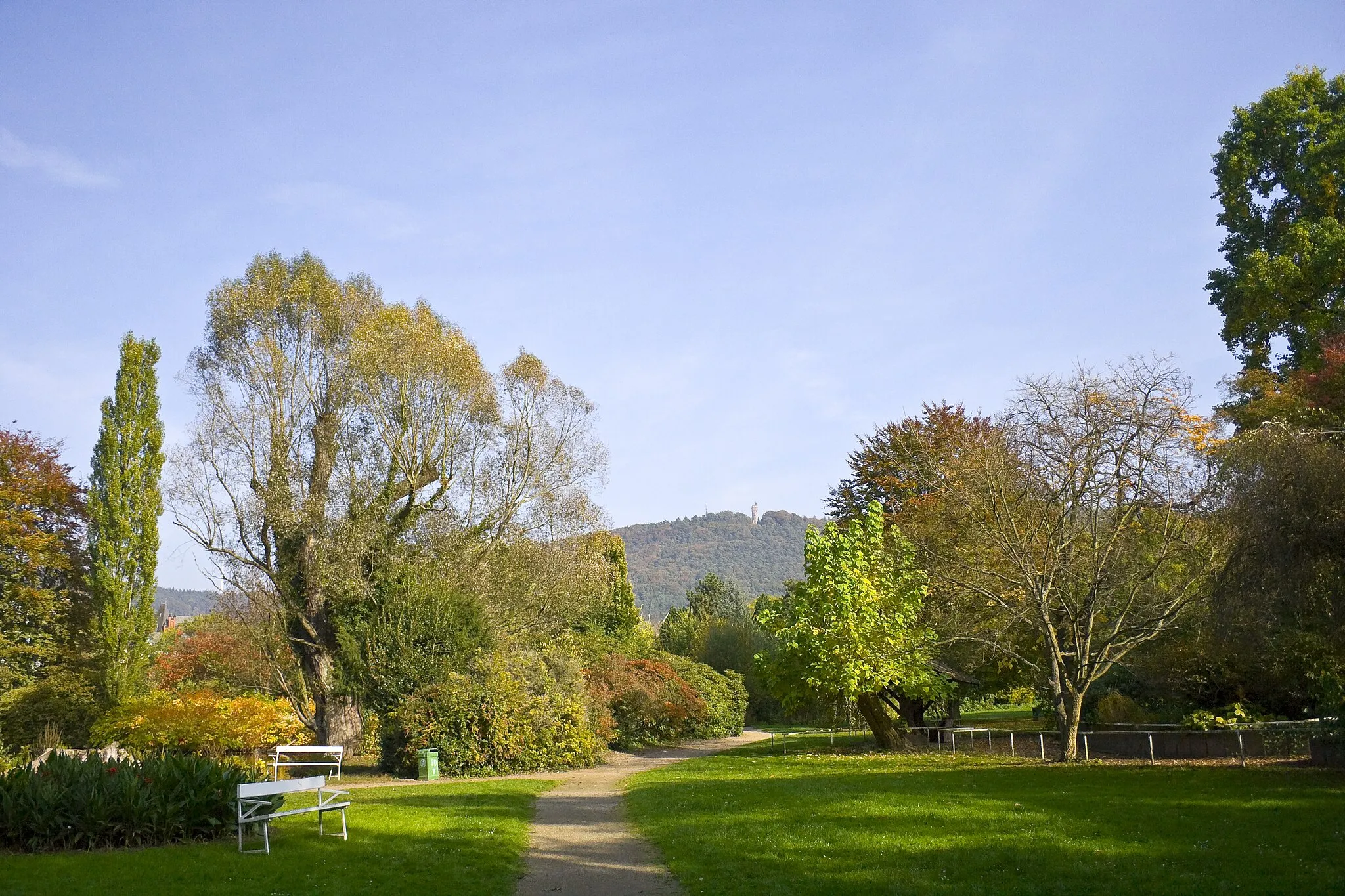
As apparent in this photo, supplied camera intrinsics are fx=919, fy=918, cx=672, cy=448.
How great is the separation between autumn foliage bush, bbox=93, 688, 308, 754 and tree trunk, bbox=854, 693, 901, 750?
15.0 meters

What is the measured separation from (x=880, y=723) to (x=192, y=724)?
17094 millimetres

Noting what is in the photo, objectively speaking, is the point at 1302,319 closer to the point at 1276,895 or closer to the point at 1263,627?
the point at 1263,627

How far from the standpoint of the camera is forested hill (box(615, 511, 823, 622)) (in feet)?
511

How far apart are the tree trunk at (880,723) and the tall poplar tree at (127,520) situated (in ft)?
62.3

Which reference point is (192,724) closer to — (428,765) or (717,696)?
(428,765)

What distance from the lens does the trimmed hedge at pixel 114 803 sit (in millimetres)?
10977

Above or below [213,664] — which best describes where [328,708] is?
below

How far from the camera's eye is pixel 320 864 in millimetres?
10211

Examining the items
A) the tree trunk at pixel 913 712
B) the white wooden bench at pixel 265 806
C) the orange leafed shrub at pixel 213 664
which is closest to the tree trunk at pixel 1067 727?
the tree trunk at pixel 913 712

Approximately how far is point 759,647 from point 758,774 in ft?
90.7

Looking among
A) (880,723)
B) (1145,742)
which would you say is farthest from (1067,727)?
(880,723)

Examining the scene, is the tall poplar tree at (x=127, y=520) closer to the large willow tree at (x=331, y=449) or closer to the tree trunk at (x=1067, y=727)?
the large willow tree at (x=331, y=449)

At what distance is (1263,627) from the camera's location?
14.6 m

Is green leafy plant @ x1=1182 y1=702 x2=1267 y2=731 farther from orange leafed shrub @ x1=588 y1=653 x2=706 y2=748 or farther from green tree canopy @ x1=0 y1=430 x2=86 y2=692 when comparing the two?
green tree canopy @ x1=0 y1=430 x2=86 y2=692
